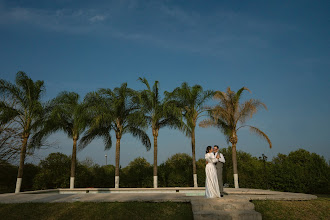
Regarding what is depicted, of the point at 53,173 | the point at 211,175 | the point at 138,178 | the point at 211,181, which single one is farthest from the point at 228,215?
the point at 53,173

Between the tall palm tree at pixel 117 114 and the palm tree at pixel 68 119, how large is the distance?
641 mm

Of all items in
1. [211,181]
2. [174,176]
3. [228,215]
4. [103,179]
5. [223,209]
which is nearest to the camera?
[228,215]

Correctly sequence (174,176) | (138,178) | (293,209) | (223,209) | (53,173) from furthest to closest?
1. (138,178)
2. (174,176)
3. (53,173)
4. (293,209)
5. (223,209)

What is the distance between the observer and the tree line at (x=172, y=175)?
1489 centimetres

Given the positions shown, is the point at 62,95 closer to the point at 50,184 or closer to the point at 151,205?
the point at 50,184

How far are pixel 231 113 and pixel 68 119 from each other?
1163 cm

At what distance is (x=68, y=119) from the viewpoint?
1778 centimetres

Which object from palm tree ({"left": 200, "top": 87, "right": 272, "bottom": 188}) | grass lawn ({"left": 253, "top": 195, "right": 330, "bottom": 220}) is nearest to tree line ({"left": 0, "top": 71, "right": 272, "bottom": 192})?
palm tree ({"left": 200, "top": 87, "right": 272, "bottom": 188})

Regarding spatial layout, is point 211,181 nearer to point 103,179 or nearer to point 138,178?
point 138,178

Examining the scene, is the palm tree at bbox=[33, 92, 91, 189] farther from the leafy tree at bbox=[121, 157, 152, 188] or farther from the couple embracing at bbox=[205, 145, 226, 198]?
the couple embracing at bbox=[205, 145, 226, 198]

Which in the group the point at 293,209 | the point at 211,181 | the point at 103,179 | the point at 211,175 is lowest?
the point at 293,209

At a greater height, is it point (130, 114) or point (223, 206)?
point (130, 114)

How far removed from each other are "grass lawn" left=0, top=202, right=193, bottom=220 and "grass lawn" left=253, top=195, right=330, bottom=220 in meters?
2.62

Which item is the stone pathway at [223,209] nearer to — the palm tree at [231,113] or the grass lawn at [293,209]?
the grass lawn at [293,209]
